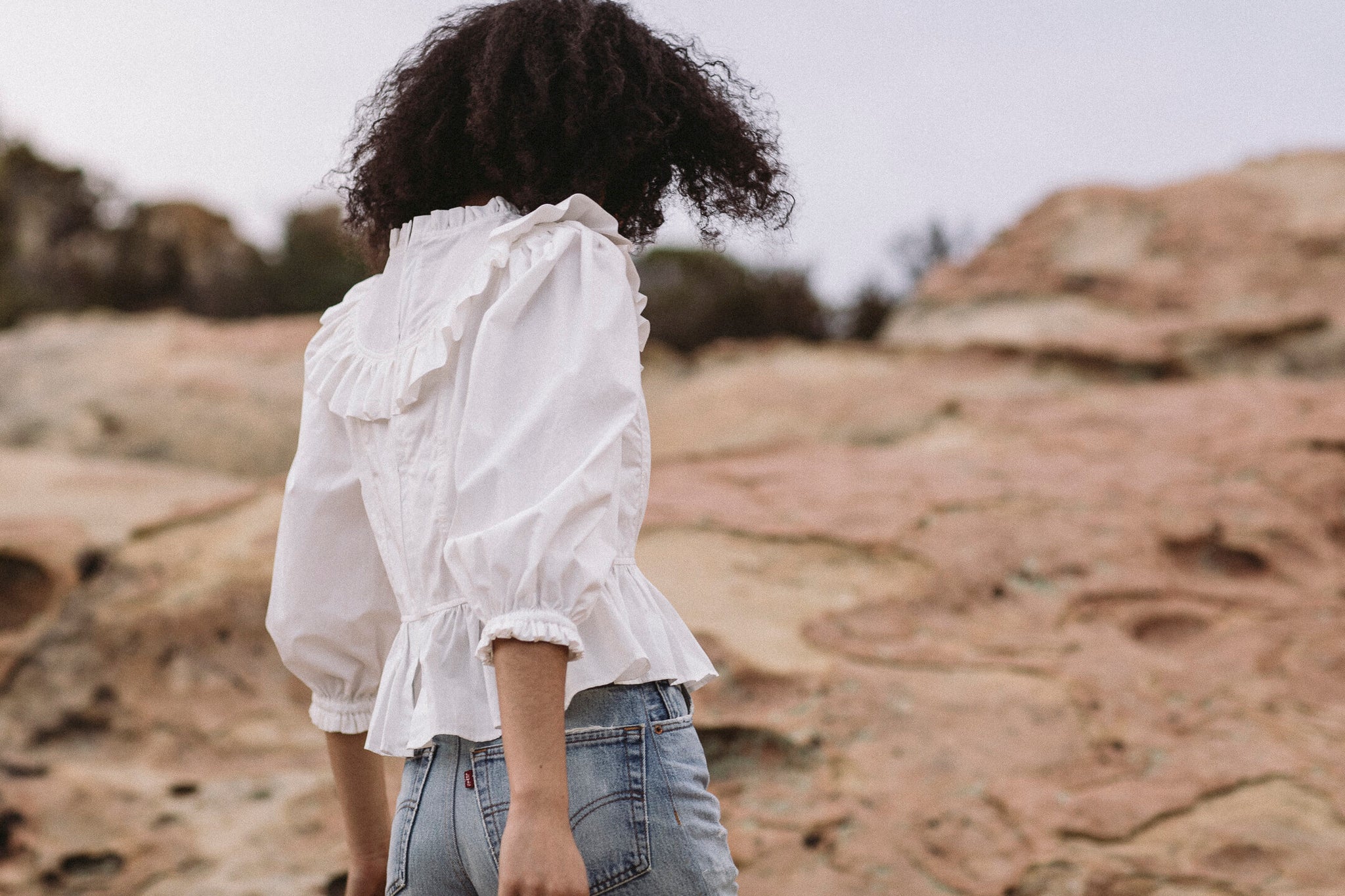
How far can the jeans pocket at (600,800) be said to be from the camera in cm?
94

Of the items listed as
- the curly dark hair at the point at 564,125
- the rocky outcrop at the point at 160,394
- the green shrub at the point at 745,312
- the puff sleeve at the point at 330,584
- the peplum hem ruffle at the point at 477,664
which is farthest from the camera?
the green shrub at the point at 745,312

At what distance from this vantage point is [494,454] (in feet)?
3.03

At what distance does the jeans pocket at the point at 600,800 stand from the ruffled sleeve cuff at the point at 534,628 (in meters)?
0.12

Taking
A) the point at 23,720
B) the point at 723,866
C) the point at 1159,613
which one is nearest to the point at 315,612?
the point at 723,866

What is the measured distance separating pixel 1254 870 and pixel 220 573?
289 centimetres

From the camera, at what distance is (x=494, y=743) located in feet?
3.18

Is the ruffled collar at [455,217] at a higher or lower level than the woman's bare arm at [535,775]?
higher

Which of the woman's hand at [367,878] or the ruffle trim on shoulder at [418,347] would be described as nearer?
the ruffle trim on shoulder at [418,347]

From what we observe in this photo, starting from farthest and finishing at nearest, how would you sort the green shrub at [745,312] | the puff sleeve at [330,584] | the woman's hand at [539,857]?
1. the green shrub at [745,312]
2. the puff sleeve at [330,584]
3. the woman's hand at [539,857]

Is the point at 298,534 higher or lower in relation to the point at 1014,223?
lower

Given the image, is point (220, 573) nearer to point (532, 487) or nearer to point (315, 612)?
point (315, 612)

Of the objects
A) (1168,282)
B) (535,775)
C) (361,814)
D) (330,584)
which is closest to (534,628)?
(535,775)

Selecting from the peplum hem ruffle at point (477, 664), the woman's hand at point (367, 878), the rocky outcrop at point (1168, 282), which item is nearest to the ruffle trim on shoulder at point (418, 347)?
the peplum hem ruffle at point (477, 664)

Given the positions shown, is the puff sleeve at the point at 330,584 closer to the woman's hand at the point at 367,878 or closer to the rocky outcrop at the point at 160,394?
the woman's hand at the point at 367,878
